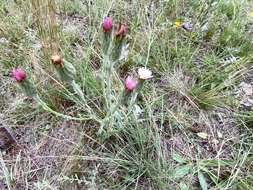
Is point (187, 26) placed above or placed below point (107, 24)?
below

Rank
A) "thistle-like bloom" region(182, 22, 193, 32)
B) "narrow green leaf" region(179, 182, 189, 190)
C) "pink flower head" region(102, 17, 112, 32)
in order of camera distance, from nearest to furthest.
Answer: "pink flower head" region(102, 17, 112, 32) → "narrow green leaf" region(179, 182, 189, 190) → "thistle-like bloom" region(182, 22, 193, 32)

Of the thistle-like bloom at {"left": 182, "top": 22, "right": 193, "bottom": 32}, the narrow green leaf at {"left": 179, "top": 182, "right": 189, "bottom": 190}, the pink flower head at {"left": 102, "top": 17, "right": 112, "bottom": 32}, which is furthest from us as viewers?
the thistle-like bloom at {"left": 182, "top": 22, "right": 193, "bottom": 32}

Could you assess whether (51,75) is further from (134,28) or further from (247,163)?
(247,163)

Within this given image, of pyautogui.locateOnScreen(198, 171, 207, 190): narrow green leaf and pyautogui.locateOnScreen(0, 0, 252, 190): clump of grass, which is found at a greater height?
pyautogui.locateOnScreen(0, 0, 252, 190): clump of grass

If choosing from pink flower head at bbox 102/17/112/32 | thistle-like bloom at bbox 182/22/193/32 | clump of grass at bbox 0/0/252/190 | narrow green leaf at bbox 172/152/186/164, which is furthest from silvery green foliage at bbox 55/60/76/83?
thistle-like bloom at bbox 182/22/193/32

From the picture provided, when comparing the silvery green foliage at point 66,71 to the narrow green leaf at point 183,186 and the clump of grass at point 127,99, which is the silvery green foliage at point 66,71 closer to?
the clump of grass at point 127,99

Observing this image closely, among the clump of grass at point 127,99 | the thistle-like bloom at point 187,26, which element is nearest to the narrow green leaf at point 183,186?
the clump of grass at point 127,99

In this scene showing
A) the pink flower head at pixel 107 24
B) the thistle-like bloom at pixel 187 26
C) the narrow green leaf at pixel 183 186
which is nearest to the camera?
the pink flower head at pixel 107 24

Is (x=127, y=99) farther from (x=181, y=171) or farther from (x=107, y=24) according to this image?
(x=181, y=171)

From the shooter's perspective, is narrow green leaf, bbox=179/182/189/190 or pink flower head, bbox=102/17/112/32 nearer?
pink flower head, bbox=102/17/112/32

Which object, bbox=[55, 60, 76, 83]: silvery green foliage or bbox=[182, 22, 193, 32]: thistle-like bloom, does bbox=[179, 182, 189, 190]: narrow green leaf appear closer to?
bbox=[55, 60, 76, 83]: silvery green foliage

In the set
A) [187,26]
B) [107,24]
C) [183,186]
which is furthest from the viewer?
[187,26]

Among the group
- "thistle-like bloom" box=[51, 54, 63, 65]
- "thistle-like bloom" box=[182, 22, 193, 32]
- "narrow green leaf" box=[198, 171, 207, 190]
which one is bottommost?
"narrow green leaf" box=[198, 171, 207, 190]

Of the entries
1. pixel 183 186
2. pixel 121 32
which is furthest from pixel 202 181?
pixel 121 32
